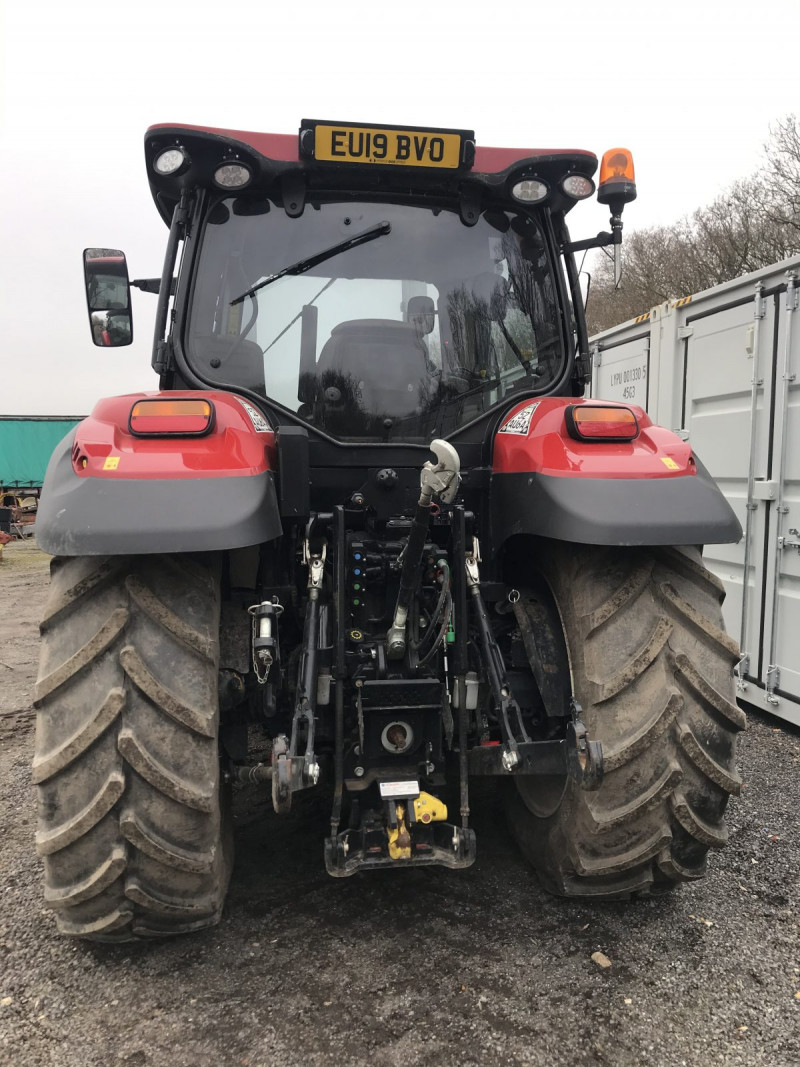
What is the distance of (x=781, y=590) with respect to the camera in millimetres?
4406

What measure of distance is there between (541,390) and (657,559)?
864mm

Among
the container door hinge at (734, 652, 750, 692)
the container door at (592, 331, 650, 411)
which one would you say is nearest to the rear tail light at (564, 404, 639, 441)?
the container door hinge at (734, 652, 750, 692)

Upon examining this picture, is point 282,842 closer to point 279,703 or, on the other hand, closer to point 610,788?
point 279,703

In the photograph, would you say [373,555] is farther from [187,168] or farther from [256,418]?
[187,168]

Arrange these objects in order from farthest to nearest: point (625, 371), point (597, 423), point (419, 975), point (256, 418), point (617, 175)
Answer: point (625, 371), point (617, 175), point (256, 418), point (597, 423), point (419, 975)

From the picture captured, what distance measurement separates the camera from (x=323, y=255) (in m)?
2.67

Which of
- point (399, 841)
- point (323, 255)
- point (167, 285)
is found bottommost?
point (399, 841)

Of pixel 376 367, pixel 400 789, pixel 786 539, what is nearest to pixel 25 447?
pixel 786 539

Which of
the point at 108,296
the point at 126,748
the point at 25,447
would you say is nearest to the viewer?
the point at 126,748

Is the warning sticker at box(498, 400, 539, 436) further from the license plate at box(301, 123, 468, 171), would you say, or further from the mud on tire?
the mud on tire

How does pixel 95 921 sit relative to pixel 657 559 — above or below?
below

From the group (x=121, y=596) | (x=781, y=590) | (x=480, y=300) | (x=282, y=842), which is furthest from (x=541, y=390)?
(x=781, y=590)

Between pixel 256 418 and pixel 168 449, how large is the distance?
1.32 ft

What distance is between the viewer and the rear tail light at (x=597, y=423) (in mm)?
2229
